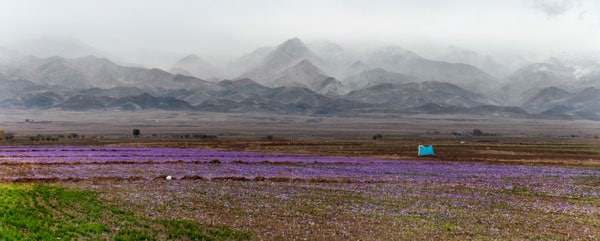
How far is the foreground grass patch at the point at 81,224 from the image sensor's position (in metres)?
18.2

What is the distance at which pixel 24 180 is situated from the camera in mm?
33719

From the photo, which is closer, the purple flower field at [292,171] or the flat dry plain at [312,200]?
the flat dry plain at [312,200]

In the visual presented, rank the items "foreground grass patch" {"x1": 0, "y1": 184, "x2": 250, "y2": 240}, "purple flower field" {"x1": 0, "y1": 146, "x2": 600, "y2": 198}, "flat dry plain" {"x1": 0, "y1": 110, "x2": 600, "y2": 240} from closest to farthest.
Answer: "foreground grass patch" {"x1": 0, "y1": 184, "x2": 250, "y2": 240} < "flat dry plain" {"x1": 0, "y1": 110, "x2": 600, "y2": 240} < "purple flower field" {"x1": 0, "y1": 146, "x2": 600, "y2": 198}

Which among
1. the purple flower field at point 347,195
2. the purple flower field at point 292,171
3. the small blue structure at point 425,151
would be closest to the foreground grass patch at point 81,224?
the purple flower field at point 347,195

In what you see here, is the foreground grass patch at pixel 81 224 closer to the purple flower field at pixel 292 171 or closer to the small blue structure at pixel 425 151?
the purple flower field at pixel 292 171

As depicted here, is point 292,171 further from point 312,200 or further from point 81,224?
point 81,224

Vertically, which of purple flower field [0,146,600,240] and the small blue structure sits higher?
the small blue structure

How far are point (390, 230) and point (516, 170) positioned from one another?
31385 mm

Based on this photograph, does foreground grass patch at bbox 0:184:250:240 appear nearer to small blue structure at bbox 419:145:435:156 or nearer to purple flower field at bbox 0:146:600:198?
purple flower field at bbox 0:146:600:198

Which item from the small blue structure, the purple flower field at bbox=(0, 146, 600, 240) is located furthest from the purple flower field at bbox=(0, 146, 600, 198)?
the small blue structure

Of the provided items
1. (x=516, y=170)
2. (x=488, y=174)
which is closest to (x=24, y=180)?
(x=488, y=174)

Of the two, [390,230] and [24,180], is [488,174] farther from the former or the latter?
[24,180]

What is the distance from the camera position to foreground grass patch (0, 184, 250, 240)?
18.2 m

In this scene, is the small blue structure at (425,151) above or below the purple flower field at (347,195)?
above
